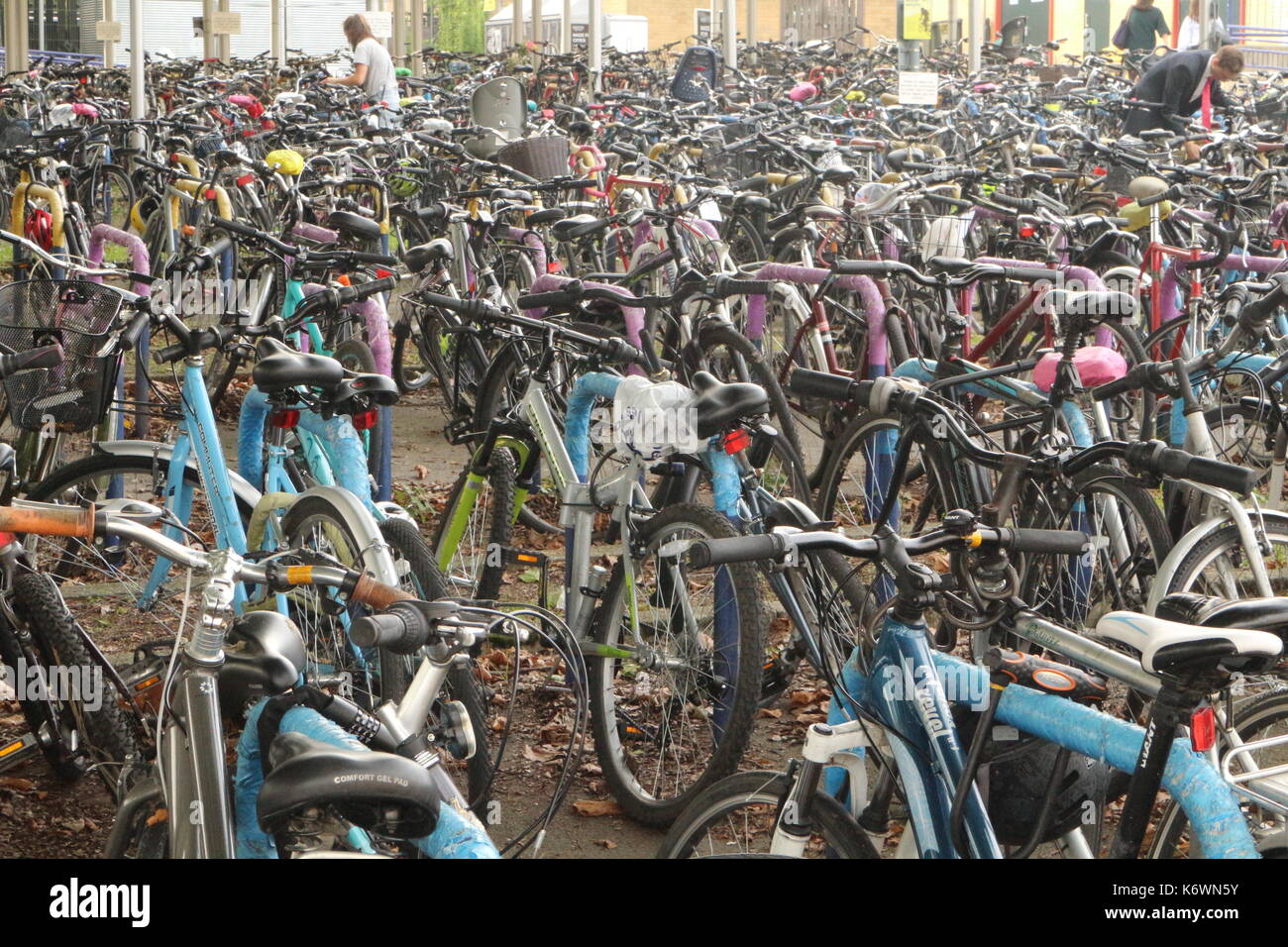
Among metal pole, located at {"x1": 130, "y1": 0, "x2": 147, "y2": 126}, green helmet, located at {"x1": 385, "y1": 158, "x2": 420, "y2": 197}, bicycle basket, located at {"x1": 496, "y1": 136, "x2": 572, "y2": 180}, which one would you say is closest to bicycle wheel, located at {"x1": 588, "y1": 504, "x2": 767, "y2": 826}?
bicycle basket, located at {"x1": 496, "y1": 136, "x2": 572, "y2": 180}

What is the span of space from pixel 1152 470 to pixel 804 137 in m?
7.68

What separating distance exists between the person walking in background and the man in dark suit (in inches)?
221

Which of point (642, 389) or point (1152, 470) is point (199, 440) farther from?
point (1152, 470)

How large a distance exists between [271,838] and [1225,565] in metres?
2.34

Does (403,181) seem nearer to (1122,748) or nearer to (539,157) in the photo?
(539,157)

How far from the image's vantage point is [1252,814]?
2.67 meters

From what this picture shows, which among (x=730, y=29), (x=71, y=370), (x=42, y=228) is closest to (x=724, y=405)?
(x=71, y=370)

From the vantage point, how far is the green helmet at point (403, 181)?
9323 mm

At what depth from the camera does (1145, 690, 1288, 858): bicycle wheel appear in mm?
2412

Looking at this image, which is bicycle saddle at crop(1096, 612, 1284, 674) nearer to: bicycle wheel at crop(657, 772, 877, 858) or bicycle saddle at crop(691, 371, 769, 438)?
bicycle wheel at crop(657, 772, 877, 858)

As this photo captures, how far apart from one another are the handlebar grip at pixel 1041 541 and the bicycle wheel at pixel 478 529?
84.6 inches

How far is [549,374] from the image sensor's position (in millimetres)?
4531

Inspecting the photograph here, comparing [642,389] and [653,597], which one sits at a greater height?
[642,389]

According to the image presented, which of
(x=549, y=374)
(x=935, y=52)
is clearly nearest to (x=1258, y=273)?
(x=549, y=374)
